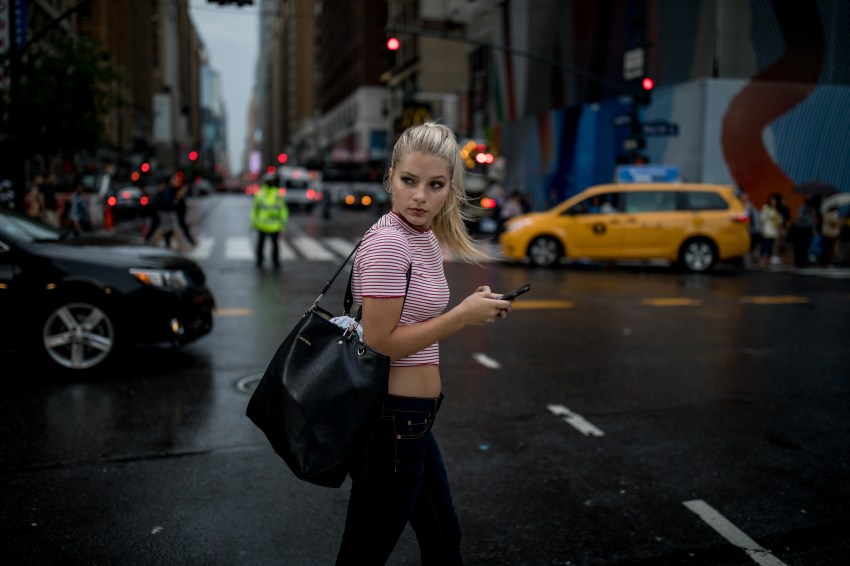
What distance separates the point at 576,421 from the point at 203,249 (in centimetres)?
1668

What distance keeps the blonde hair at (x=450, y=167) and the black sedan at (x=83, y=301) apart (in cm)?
467

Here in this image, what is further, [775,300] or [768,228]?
[768,228]

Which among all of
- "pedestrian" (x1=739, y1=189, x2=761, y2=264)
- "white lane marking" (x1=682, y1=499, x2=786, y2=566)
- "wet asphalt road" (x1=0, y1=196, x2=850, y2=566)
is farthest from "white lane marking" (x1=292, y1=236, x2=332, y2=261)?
"white lane marking" (x1=682, y1=499, x2=786, y2=566)

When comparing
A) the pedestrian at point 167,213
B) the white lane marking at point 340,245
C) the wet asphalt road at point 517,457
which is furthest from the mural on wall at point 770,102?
the wet asphalt road at point 517,457

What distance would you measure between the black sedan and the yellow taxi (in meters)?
12.0

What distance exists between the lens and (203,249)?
814 inches

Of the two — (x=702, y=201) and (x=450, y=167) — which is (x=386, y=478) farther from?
(x=702, y=201)

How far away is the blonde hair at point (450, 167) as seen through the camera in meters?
2.34

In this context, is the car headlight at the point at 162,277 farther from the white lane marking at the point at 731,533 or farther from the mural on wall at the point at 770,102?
the mural on wall at the point at 770,102

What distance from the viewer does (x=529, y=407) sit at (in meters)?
6.02

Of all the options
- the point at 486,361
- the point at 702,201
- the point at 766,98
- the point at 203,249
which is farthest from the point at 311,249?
the point at 766,98

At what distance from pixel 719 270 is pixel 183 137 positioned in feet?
526

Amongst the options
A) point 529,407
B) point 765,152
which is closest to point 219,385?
point 529,407

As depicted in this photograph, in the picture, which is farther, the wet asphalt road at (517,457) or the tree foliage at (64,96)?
the tree foliage at (64,96)
